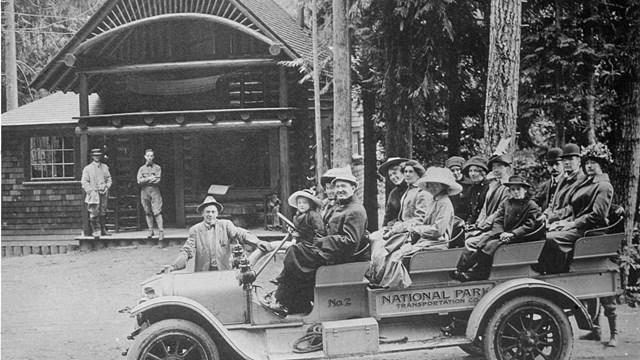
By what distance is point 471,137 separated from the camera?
509 inches

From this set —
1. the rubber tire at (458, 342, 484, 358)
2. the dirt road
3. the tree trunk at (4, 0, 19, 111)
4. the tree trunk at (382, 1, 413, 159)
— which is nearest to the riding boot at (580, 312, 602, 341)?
the dirt road

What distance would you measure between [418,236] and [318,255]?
42.4 inches

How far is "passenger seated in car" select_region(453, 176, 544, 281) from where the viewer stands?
557cm

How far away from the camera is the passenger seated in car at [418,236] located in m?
5.38

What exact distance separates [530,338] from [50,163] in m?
13.1

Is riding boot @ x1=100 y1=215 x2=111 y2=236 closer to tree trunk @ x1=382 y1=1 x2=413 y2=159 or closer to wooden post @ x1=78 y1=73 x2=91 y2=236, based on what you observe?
wooden post @ x1=78 y1=73 x2=91 y2=236

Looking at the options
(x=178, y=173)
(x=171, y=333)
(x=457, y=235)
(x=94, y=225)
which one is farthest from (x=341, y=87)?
(x=94, y=225)

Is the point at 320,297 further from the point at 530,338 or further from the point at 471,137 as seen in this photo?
the point at 471,137

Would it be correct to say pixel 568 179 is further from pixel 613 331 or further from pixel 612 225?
pixel 613 331

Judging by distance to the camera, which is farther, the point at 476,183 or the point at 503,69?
the point at 503,69

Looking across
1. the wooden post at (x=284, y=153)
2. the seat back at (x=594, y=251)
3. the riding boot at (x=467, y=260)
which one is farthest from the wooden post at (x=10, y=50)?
the seat back at (x=594, y=251)

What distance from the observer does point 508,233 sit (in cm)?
557

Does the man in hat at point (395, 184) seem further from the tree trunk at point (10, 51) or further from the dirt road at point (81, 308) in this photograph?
the tree trunk at point (10, 51)

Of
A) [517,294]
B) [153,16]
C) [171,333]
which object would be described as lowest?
[171,333]
